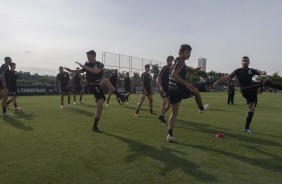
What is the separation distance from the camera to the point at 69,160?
5121 mm

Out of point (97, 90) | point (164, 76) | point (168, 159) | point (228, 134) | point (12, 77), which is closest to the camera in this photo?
point (168, 159)

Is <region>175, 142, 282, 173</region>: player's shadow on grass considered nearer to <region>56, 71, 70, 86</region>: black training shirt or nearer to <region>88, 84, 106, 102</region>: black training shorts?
<region>88, 84, 106, 102</region>: black training shorts

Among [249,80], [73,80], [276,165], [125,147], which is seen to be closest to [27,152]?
[125,147]

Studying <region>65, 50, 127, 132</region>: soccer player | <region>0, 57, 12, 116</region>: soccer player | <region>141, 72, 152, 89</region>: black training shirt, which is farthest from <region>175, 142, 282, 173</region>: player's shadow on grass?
<region>0, 57, 12, 116</region>: soccer player

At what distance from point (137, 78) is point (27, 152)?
→ 4140 centimetres

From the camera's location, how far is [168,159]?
524 centimetres

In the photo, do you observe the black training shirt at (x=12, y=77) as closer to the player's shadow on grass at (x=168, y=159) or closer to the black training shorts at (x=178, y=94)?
the player's shadow on grass at (x=168, y=159)

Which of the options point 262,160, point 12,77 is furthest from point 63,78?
point 262,160

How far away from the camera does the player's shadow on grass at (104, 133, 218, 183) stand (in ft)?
14.5

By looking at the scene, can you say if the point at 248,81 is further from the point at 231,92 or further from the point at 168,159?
the point at 231,92

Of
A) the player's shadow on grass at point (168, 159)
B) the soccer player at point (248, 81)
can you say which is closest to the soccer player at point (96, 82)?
the player's shadow on grass at point (168, 159)

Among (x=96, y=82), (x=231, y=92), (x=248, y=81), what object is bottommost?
(x=231, y=92)

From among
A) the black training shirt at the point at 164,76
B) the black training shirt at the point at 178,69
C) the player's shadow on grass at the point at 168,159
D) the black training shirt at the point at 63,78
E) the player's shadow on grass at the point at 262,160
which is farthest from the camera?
the black training shirt at the point at 63,78

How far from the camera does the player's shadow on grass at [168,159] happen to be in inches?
174
